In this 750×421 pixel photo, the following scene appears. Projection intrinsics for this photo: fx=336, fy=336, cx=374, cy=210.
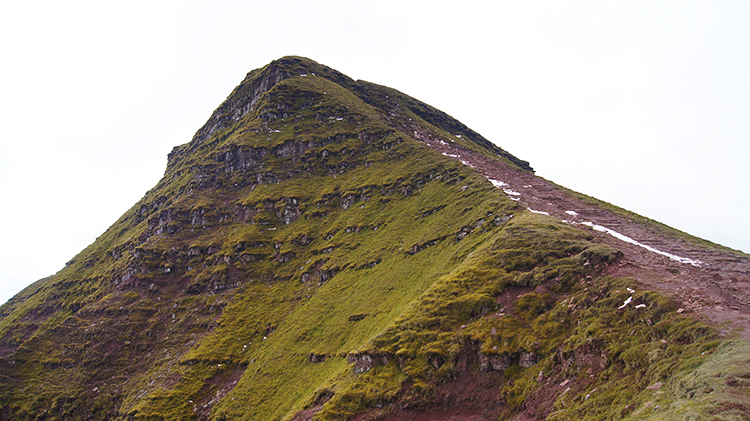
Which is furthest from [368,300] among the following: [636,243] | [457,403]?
[636,243]

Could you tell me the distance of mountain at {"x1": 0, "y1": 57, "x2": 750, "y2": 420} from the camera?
87.5 ft

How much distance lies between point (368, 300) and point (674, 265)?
4794 centimetres

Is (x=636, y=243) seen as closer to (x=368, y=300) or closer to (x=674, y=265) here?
(x=674, y=265)

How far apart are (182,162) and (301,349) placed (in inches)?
6221

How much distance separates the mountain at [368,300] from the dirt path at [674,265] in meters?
0.32

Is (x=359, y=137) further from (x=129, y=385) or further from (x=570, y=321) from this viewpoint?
(x=570, y=321)

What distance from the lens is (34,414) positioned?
77.8 metres

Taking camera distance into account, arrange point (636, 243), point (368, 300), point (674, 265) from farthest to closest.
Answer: point (368, 300)
point (636, 243)
point (674, 265)

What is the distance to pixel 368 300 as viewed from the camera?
68.2 m

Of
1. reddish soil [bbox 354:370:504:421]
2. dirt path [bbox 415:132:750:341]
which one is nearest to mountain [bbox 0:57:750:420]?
reddish soil [bbox 354:370:504:421]

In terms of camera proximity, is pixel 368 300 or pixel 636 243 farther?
pixel 368 300

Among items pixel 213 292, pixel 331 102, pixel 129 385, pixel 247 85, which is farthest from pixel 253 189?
pixel 247 85

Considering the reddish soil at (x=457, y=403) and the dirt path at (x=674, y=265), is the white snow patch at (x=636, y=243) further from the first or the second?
the reddish soil at (x=457, y=403)

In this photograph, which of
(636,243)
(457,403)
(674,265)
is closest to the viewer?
(457,403)
